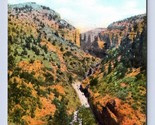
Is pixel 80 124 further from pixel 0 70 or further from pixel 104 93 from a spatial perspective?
pixel 0 70

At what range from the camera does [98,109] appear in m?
1.94

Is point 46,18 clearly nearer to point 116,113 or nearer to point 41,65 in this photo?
point 41,65

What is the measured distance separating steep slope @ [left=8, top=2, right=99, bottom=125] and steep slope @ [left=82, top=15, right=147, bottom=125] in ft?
0.27

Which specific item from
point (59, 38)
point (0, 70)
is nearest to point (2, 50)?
point (0, 70)

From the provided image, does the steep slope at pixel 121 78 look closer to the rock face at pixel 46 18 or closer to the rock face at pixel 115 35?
the rock face at pixel 115 35

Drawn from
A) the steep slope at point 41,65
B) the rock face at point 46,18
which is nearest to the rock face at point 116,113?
the steep slope at point 41,65

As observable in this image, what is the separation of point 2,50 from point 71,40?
0.32 meters

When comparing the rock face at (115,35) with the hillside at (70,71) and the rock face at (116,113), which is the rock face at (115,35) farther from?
the rock face at (116,113)

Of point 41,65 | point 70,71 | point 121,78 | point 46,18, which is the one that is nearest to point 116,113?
point 121,78

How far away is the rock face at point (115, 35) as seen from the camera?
1915 mm

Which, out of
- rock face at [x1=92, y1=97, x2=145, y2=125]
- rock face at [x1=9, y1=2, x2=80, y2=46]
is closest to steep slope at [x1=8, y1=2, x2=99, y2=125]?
rock face at [x1=9, y1=2, x2=80, y2=46]

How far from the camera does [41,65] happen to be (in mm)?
1948

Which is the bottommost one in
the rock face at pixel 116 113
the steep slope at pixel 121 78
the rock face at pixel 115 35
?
the rock face at pixel 116 113

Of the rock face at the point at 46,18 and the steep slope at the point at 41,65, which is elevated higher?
the rock face at the point at 46,18
